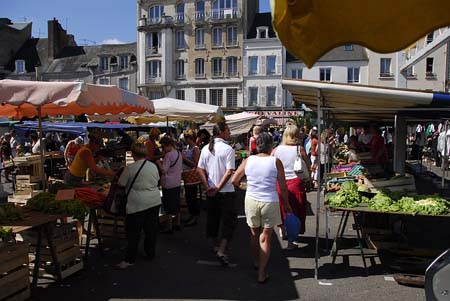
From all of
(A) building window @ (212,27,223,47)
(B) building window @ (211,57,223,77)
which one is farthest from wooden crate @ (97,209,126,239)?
(A) building window @ (212,27,223,47)

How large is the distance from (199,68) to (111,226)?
139ft

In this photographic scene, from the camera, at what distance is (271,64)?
147 ft

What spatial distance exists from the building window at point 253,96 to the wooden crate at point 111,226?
130 ft

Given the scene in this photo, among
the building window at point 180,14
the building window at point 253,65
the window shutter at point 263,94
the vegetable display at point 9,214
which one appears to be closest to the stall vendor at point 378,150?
the vegetable display at point 9,214

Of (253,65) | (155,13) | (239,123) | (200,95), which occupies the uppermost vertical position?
(155,13)

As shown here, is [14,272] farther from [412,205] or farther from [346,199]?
[412,205]

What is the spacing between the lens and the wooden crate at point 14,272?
4.33 metres

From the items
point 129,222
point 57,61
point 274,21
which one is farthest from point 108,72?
point 274,21

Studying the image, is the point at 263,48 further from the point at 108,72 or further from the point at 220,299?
the point at 220,299

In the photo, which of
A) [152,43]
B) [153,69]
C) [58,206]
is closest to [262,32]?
[152,43]

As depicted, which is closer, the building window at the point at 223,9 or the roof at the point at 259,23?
the building window at the point at 223,9

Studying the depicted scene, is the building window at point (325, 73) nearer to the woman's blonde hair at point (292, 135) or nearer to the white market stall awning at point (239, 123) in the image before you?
the white market stall awning at point (239, 123)

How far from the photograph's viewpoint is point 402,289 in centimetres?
494

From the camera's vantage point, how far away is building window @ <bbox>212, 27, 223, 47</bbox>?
155 ft
